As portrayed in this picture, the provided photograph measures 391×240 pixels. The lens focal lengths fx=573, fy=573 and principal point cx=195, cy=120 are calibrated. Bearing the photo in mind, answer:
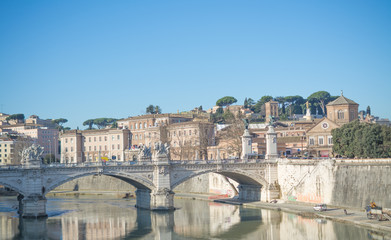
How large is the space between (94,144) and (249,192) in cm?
5671

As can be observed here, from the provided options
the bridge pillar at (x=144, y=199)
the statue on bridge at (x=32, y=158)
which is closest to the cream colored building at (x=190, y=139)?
the bridge pillar at (x=144, y=199)

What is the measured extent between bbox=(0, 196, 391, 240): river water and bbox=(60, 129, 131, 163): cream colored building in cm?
4815

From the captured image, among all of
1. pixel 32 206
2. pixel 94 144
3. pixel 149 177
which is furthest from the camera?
pixel 94 144

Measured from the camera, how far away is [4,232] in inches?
2071

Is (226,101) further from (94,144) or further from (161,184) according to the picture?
(161,184)

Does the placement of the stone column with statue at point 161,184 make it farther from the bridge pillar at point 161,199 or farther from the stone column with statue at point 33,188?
the stone column with statue at point 33,188

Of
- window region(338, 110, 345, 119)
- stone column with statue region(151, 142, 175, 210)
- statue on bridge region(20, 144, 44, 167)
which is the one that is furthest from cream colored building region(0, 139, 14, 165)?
stone column with statue region(151, 142, 175, 210)

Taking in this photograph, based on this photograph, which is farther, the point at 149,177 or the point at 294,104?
the point at 294,104

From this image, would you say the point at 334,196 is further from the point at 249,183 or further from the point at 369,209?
the point at 249,183

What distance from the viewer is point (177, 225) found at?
55.1 meters

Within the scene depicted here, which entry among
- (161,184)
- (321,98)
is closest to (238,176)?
(161,184)

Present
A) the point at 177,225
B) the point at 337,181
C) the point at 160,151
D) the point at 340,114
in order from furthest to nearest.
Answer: the point at 340,114 → the point at 160,151 → the point at 337,181 → the point at 177,225

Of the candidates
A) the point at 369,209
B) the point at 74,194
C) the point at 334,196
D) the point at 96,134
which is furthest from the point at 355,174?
the point at 96,134

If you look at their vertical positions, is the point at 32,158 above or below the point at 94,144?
below
